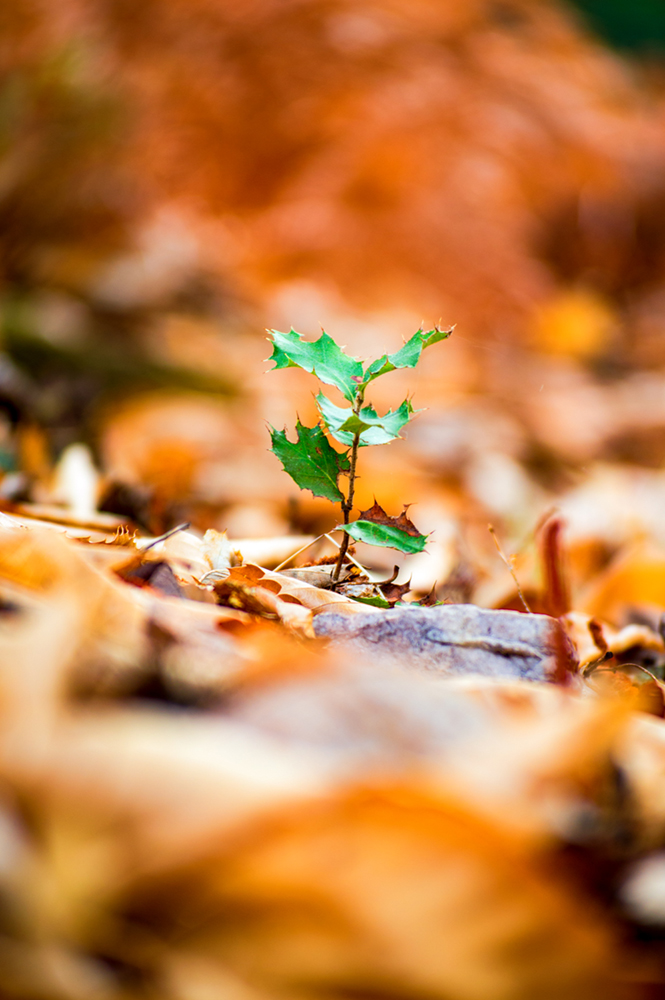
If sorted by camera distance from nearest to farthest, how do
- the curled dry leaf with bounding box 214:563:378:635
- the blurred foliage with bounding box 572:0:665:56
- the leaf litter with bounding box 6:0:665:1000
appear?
1. the leaf litter with bounding box 6:0:665:1000
2. the curled dry leaf with bounding box 214:563:378:635
3. the blurred foliage with bounding box 572:0:665:56

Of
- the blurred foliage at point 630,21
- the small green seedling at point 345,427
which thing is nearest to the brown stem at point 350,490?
the small green seedling at point 345,427

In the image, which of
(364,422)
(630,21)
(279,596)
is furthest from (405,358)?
(630,21)

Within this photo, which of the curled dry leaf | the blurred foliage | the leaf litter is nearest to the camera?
the leaf litter

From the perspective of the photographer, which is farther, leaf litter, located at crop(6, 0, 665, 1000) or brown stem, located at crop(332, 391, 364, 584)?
brown stem, located at crop(332, 391, 364, 584)

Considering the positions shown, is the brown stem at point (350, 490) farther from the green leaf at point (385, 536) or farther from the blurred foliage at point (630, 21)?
the blurred foliage at point (630, 21)

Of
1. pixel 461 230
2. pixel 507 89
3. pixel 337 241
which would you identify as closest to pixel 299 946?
pixel 337 241

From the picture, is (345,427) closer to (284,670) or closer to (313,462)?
(313,462)

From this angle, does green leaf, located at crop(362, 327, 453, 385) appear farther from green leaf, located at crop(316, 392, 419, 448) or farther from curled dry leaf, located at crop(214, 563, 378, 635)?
curled dry leaf, located at crop(214, 563, 378, 635)

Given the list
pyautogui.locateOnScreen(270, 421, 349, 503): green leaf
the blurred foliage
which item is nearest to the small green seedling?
pyautogui.locateOnScreen(270, 421, 349, 503): green leaf

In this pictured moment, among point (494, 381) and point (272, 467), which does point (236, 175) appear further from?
point (272, 467)
